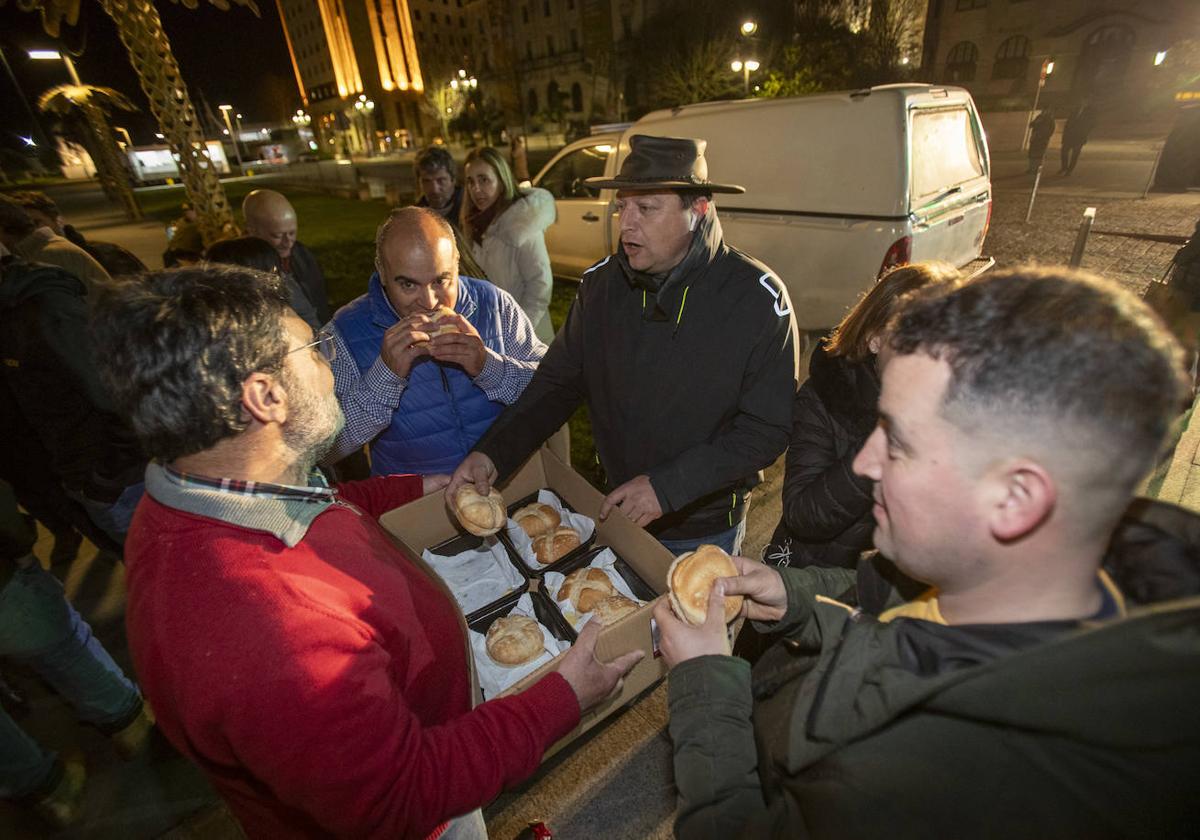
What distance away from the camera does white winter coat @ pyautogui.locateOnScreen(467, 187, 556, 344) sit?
14.6ft

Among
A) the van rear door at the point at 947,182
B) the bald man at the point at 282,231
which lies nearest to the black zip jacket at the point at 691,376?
the bald man at the point at 282,231

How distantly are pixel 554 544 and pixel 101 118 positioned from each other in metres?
22.2

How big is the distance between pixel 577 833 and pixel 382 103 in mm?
86479

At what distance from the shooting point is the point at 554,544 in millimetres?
2246

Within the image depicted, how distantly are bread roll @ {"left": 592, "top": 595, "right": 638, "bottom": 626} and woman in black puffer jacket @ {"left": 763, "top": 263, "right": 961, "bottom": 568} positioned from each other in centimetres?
77

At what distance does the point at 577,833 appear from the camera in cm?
220

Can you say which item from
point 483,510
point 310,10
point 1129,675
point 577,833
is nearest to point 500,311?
point 483,510

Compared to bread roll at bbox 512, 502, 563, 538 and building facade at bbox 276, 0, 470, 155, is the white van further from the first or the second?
building facade at bbox 276, 0, 470, 155

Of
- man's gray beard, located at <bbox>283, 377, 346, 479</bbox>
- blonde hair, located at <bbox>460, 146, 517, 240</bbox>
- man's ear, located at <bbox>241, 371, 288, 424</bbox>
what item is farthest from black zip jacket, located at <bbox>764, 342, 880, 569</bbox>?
blonde hair, located at <bbox>460, 146, 517, 240</bbox>

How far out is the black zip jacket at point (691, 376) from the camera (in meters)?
2.23

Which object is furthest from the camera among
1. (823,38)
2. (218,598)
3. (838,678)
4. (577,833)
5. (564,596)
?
(823,38)

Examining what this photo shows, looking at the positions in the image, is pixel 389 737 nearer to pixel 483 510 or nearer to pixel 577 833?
pixel 483 510

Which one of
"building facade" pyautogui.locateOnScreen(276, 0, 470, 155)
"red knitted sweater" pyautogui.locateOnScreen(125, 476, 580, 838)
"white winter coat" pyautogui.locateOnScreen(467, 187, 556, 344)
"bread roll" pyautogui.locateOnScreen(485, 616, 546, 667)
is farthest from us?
"building facade" pyautogui.locateOnScreen(276, 0, 470, 155)

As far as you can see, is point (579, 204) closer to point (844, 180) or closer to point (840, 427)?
point (844, 180)
